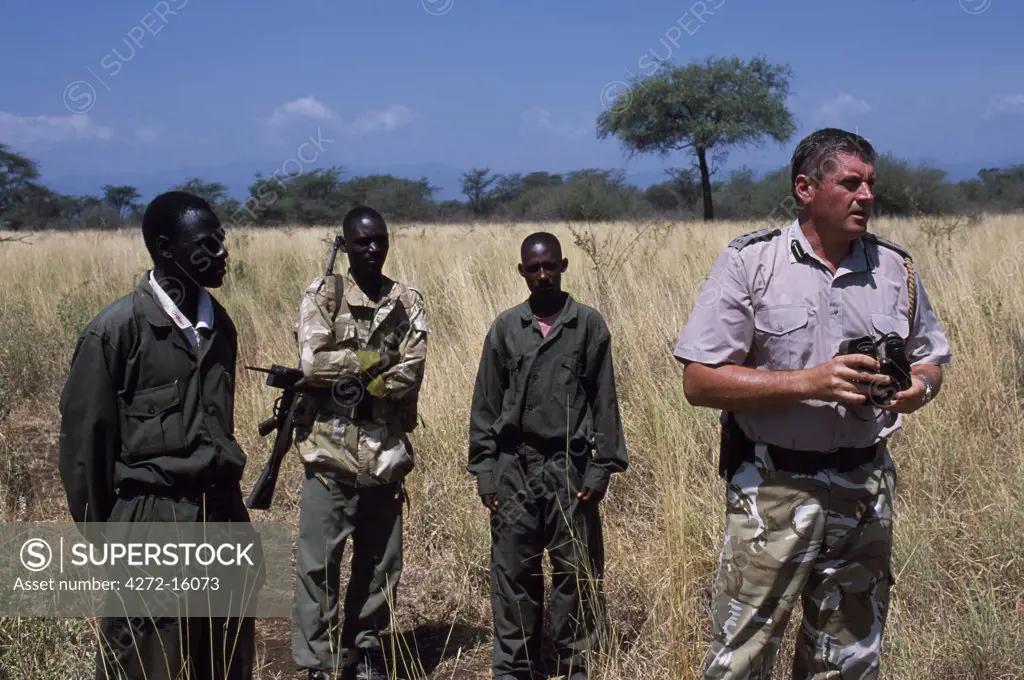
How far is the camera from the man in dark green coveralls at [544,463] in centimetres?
342

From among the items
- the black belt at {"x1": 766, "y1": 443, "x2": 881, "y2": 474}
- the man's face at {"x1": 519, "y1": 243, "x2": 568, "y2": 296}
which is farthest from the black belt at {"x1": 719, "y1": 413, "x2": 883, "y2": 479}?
the man's face at {"x1": 519, "y1": 243, "x2": 568, "y2": 296}

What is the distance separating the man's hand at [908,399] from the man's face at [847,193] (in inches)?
17.1

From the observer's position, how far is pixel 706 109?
30875mm

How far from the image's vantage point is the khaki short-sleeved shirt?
2.39m

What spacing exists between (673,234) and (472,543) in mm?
8919

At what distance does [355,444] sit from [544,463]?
0.77m

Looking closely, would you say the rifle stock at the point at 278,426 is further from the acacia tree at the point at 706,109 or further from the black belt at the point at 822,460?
the acacia tree at the point at 706,109

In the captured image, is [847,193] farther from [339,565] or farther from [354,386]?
[339,565]

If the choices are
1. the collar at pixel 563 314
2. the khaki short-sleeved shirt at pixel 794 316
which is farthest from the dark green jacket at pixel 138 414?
the khaki short-sleeved shirt at pixel 794 316

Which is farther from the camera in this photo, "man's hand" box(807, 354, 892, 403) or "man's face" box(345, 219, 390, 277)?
"man's face" box(345, 219, 390, 277)

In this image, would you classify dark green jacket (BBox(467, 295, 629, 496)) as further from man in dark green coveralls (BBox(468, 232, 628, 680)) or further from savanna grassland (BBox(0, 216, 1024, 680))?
savanna grassland (BBox(0, 216, 1024, 680))

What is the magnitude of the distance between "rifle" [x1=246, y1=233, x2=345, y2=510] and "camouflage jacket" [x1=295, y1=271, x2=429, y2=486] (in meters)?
0.04

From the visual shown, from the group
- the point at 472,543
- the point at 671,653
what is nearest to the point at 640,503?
the point at 472,543

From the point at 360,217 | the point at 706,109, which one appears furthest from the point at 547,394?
the point at 706,109
